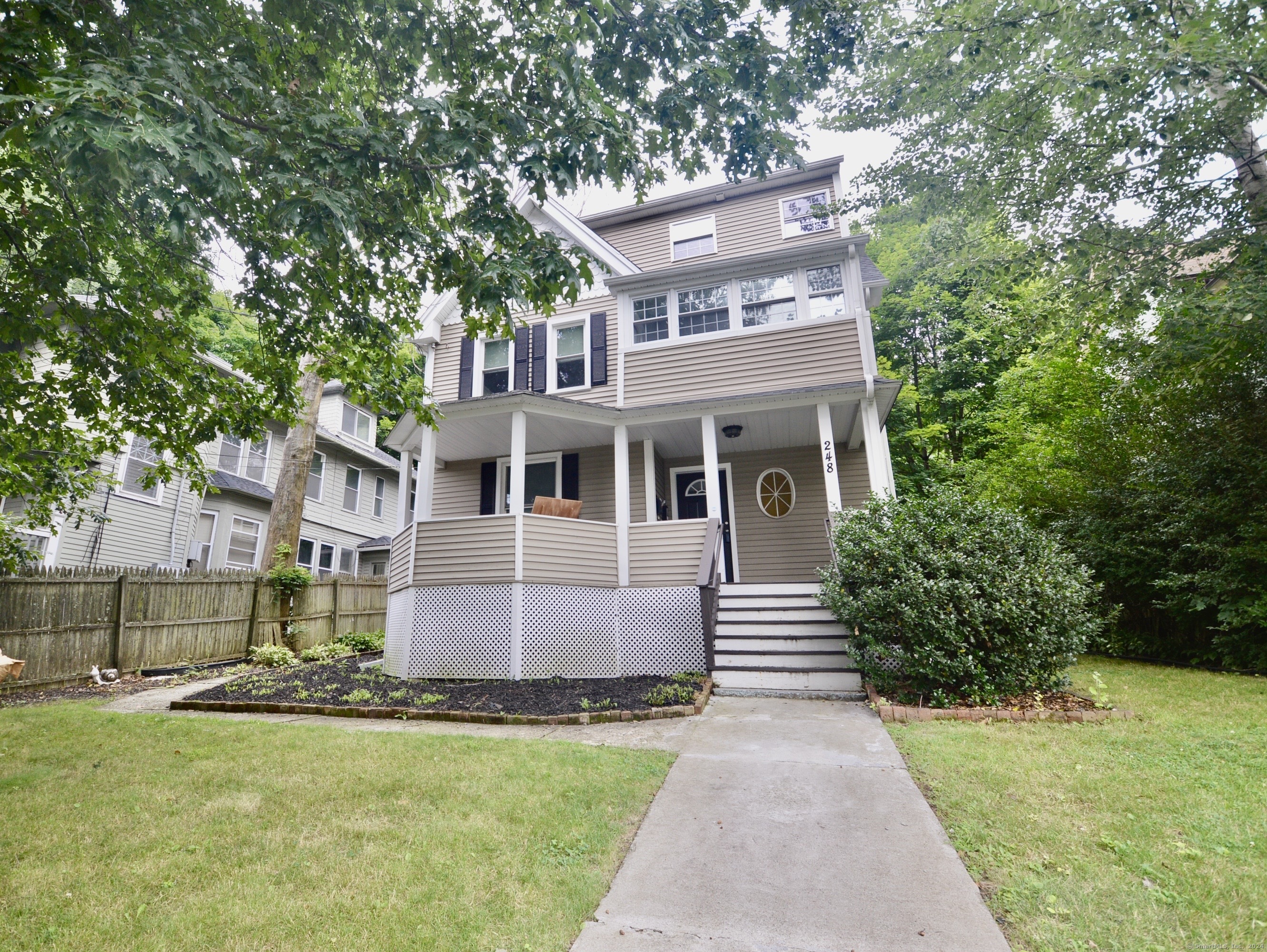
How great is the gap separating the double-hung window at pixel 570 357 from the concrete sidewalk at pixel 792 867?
8.24m

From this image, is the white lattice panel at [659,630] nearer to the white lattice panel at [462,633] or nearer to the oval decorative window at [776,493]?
the white lattice panel at [462,633]

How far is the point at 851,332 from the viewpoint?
32.8ft

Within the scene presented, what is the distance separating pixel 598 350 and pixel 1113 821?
32.6 ft

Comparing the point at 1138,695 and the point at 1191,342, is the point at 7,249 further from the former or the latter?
the point at 1191,342

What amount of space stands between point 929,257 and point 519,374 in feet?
26.6

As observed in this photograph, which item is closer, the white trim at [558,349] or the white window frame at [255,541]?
the white trim at [558,349]

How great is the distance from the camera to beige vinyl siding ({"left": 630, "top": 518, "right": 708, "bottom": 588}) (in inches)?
369

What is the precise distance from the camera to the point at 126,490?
14445 mm

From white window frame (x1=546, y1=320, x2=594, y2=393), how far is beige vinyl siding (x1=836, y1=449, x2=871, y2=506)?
4.93 m

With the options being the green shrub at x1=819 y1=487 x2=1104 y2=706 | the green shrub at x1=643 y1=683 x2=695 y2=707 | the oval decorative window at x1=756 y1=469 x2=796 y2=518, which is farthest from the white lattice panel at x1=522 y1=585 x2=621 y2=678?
the oval decorative window at x1=756 y1=469 x2=796 y2=518

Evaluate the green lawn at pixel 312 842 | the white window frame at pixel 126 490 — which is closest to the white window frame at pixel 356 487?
the white window frame at pixel 126 490

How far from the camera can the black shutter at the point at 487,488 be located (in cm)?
1227

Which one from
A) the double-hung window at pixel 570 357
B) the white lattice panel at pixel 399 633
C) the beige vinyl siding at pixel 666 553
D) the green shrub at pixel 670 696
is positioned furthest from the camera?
the double-hung window at pixel 570 357

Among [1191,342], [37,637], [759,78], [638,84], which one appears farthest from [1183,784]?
[37,637]
